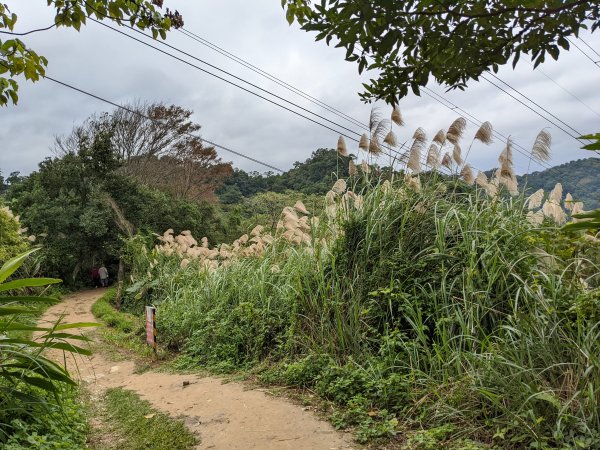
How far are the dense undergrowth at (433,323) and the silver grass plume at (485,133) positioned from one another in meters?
0.60

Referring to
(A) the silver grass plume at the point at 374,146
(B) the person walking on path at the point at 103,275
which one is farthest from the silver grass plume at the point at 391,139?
(B) the person walking on path at the point at 103,275

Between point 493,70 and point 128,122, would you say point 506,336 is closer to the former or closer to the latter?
point 493,70

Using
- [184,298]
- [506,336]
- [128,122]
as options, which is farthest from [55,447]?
[128,122]

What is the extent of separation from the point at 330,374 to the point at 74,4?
144 inches

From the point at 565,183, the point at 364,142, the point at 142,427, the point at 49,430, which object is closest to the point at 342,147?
the point at 364,142

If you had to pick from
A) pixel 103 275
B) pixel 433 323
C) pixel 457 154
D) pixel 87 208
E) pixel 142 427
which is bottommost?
pixel 142 427

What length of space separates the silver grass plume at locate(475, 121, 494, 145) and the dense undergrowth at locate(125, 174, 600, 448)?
0.60 m

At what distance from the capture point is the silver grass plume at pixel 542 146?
4.51 m

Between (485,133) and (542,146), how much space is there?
626mm

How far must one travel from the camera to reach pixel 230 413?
13.9 feet

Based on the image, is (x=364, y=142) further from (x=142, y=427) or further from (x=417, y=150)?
(x=142, y=427)

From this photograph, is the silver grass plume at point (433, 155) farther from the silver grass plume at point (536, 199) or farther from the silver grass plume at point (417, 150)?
the silver grass plume at point (536, 199)

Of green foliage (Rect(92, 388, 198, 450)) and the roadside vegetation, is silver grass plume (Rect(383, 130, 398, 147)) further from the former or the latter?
green foliage (Rect(92, 388, 198, 450))

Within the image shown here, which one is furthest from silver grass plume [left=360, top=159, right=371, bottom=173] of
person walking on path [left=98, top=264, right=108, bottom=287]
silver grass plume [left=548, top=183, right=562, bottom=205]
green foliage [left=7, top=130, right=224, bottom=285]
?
person walking on path [left=98, top=264, right=108, bottom=287]
